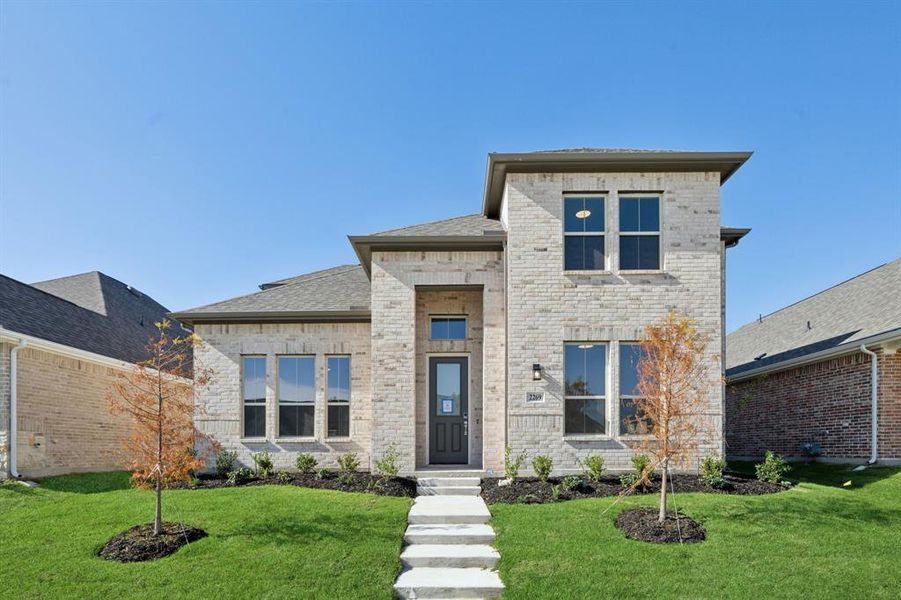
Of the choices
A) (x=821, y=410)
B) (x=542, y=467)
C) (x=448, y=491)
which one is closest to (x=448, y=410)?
(x=448, y=491)

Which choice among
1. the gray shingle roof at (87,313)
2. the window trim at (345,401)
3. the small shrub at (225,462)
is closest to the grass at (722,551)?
the window trim at (345,401)

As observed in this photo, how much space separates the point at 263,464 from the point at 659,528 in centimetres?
766

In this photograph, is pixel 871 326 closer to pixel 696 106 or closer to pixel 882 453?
pixel 882 453

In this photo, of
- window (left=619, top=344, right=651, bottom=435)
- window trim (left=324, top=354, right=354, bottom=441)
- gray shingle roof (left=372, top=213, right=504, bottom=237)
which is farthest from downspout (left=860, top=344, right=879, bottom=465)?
window trim (left=324, top=354, right=354, bottom=441)

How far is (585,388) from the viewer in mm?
11297

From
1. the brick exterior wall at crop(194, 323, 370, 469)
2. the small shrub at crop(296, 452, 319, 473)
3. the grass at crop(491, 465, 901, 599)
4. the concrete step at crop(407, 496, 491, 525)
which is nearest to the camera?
the grass at crop(491, 465, 901, 599)

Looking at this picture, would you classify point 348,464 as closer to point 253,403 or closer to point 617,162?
point 253,403

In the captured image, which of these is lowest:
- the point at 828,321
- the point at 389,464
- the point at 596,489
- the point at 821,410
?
the point at 596,489

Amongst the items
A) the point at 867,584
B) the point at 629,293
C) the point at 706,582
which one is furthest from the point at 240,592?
the point at 629,293

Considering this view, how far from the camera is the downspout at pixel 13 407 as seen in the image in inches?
455

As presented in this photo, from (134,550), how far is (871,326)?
14.2 m

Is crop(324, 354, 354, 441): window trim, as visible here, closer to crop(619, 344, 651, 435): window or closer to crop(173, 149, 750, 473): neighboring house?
crop(173, 149, 750, 473): neighboring house

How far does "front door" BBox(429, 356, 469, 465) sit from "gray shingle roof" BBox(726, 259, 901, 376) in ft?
26.2

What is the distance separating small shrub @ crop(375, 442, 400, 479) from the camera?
37.2 feet
